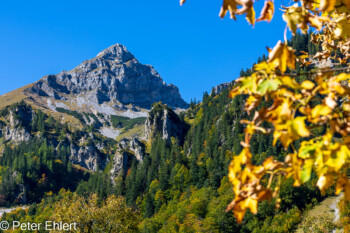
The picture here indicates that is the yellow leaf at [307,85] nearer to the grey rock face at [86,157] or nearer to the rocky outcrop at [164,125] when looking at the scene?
the rocky outcrop at [164,125]

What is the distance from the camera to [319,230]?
37469 millimetres

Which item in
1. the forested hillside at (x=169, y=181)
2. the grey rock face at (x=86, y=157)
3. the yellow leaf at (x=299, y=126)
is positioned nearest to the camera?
the yellow leaf at (x=299, y=126)

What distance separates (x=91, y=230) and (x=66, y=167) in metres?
136

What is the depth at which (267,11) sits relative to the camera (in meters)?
2.06

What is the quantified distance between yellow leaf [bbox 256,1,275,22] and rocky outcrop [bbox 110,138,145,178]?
11240cm

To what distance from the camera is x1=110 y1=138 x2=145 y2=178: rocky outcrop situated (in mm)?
112044

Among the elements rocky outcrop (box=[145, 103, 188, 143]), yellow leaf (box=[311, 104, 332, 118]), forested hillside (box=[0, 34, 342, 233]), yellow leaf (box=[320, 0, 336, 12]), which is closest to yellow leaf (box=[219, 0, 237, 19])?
yellow leaf (box=[320, 0, 336, 12])

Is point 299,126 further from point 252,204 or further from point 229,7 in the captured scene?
point 229,7

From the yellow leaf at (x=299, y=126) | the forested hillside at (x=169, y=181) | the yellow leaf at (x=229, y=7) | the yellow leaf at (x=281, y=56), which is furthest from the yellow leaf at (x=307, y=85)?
the forested hillside at (x=169, y=181)

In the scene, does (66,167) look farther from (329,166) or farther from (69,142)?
(329,166)

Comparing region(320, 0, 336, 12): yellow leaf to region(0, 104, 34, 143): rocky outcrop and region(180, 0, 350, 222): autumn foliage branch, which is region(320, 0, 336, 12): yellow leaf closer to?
region(180, 0, 350, 222): autumn foliage branch

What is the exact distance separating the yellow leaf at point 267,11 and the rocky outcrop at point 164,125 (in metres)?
121

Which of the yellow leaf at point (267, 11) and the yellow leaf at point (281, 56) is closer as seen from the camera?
the yellow leaf at point (281, 56)

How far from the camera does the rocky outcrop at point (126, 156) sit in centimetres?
11204
